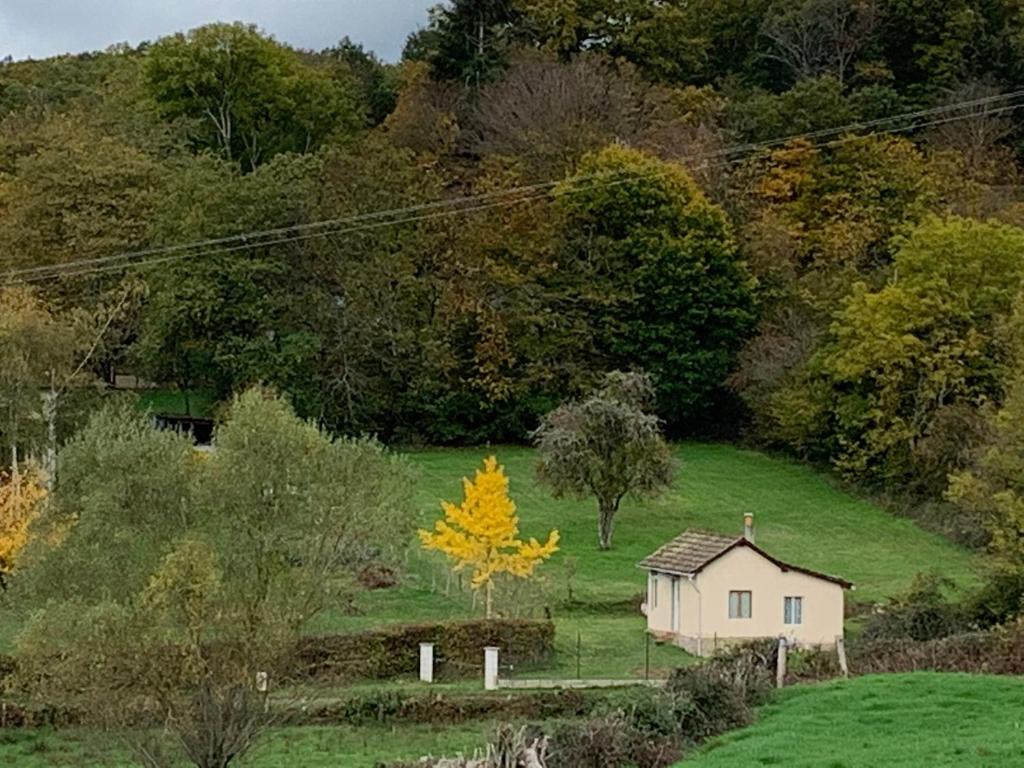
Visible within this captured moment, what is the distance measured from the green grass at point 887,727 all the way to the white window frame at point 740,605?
38.1 feet

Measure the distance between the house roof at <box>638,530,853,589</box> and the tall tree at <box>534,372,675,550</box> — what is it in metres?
6.29

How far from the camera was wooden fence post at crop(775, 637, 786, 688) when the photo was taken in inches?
1079

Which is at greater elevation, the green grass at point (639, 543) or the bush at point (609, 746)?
the bush at point (609, 746)

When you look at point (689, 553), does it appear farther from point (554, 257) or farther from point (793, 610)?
point (554, 257)

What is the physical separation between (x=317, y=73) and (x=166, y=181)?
19.2 m

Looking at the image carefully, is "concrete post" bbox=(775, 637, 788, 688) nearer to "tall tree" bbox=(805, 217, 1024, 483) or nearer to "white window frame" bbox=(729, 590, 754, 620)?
"white window frame" bbox=(729, 590, 754, 620)

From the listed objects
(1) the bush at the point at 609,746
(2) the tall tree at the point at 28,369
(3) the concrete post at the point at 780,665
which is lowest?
(3) the concrete post at the point at 780,665

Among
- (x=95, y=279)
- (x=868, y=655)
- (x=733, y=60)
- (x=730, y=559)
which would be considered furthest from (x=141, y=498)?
(x=733, y=60)

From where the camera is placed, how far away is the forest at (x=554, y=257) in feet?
170

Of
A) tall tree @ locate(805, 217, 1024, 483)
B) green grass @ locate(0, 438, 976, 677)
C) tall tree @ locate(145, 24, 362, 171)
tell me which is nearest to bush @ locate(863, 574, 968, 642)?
green grass @ locate(0, 438, 976, 677)

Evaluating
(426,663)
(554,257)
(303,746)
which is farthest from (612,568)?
(554,257)

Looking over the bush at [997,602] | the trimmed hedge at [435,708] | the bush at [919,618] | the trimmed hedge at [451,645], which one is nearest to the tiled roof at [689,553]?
the bush at [919,618]

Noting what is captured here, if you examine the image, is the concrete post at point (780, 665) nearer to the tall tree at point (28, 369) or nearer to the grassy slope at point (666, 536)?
the grassy slope at point (666, 536)

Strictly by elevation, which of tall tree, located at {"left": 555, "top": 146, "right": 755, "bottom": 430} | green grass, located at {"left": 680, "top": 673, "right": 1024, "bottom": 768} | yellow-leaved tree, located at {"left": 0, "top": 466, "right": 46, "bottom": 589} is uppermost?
tall tree, located at {"left": 555, "top": 146, "right": 755, "bottom": 430}
